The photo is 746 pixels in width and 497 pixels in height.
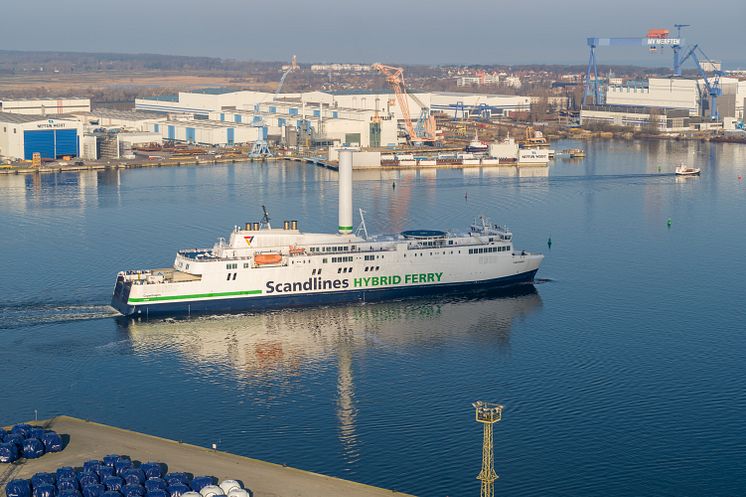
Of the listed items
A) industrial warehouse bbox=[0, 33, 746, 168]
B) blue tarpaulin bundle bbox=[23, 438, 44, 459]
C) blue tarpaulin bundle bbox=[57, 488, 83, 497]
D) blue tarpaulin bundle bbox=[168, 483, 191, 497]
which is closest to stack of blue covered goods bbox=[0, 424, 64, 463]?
blue tarpaulin bundle bbox=[23, 438, 44, 459]

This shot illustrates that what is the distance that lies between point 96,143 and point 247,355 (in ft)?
98.6

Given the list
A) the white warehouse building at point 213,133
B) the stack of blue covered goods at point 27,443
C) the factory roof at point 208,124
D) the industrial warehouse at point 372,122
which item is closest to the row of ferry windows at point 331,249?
the stack of blue covered goods at point 27,443

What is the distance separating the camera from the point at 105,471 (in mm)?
12359

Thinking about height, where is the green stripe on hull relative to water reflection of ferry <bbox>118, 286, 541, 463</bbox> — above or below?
above

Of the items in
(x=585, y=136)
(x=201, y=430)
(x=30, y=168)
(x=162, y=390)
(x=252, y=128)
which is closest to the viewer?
(x=201, y=430)

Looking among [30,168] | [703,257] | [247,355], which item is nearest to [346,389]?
[247,355]

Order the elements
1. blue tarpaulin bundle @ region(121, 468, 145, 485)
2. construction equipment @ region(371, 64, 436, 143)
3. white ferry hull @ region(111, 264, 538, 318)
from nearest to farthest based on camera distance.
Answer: blue tarpaulin bundle @ region(121, 468, 145, 485) → white ferry hull @ region(111, 264, 538, 318) → construction equipment @ region(371, 64, 436, 143)

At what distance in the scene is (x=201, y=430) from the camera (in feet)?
51.3

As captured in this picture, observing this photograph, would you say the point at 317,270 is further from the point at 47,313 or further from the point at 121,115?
the point at 121,115

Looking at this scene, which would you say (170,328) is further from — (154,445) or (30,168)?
(30,168)

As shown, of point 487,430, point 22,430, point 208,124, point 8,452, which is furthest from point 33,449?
point 208,124

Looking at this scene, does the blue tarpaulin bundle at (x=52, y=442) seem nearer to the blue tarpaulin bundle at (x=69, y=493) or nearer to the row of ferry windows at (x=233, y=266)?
the blue tarpaulin bundle at (x=69, y=493)

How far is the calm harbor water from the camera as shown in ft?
48.8

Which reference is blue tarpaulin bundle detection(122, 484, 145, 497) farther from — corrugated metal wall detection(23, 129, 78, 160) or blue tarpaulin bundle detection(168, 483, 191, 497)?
corrugated metal wall detection(23, 129, 78, 160)
